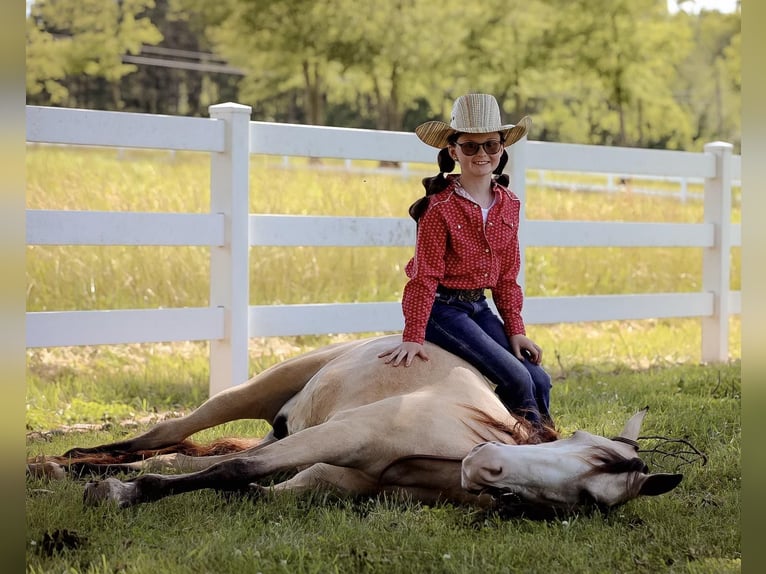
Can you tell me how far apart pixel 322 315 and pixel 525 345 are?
2093mm

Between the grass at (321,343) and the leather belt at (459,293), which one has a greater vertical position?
the leather belt at (459,293)

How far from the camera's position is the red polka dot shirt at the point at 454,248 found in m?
3.62

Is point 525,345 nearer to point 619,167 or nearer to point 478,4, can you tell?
point 619,167

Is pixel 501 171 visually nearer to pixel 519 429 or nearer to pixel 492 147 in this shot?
pixel 492 147

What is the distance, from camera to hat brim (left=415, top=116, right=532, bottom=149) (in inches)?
147

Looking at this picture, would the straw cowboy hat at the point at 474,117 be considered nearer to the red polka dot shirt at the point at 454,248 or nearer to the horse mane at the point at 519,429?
the red polka dot shirt at the point at 454,248

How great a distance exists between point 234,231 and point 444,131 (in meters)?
2.00

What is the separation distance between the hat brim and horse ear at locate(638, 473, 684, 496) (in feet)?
4.58

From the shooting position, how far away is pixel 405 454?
10.1 ft

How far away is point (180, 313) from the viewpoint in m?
5.35

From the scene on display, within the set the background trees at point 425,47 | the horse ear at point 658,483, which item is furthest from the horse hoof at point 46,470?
the background trees at point 425,47

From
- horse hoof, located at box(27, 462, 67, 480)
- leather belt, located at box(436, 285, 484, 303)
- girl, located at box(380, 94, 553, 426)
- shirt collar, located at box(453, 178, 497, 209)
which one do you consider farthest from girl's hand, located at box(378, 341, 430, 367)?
horse hoof, located at box(27, 462, 67, 480)

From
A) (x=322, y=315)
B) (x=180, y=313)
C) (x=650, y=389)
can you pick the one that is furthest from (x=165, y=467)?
(x=650, y=389)

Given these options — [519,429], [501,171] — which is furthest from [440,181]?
[519,429]
